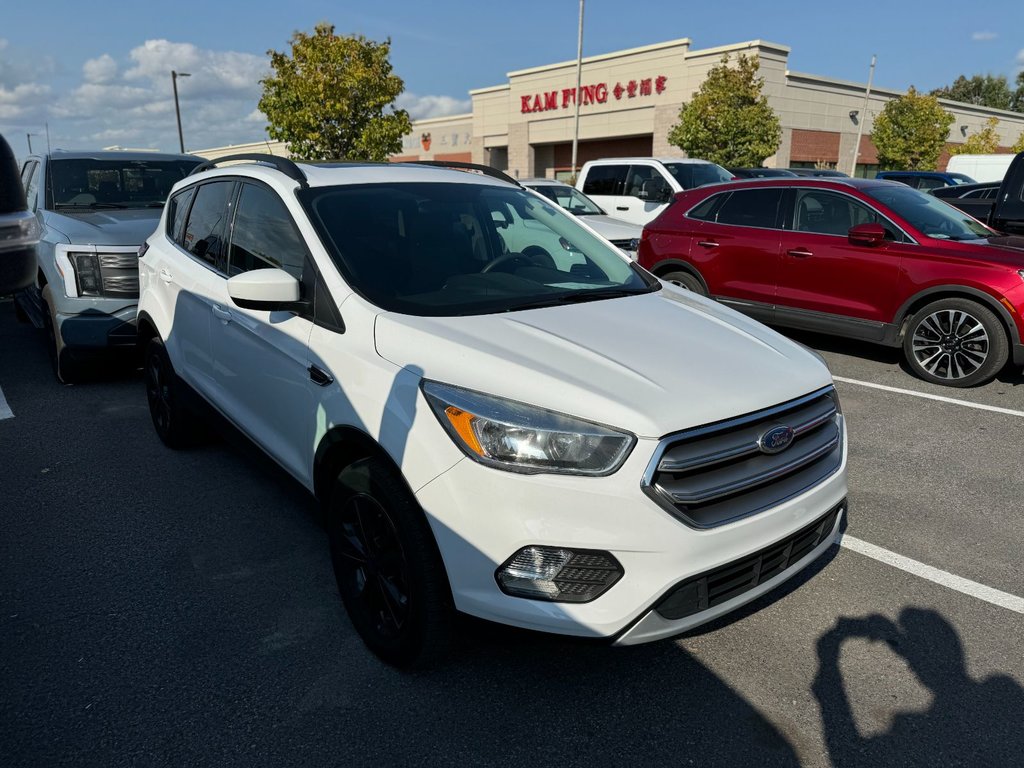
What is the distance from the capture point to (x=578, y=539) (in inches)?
84.5

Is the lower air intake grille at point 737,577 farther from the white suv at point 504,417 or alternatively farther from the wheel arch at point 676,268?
the wheel arch at point 676,268

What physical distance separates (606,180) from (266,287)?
1302 cm

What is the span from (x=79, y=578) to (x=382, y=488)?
6.14 ft

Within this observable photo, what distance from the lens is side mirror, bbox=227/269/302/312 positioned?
2844 mm

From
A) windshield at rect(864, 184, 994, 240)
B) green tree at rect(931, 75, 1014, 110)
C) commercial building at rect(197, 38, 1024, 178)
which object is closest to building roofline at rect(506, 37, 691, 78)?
commercial building at rect(197, 38, 1024, 178)

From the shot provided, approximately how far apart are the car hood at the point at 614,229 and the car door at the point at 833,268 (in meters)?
3.03

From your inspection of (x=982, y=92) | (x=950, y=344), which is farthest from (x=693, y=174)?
(x=982, y=92)

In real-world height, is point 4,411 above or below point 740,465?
below

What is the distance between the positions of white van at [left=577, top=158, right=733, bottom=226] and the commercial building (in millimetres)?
22769

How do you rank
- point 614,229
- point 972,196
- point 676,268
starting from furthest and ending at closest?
point 972,196 → point 614,229 → point 676,268

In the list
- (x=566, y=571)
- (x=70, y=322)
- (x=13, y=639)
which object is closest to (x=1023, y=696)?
(x=566, y=571)

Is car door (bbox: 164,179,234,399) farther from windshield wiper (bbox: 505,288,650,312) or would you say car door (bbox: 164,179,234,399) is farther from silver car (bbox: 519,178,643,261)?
silver car (bbox: 519,178,643,261)

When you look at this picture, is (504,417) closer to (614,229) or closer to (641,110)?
(614,229)

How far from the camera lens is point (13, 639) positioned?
2934 mm
